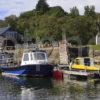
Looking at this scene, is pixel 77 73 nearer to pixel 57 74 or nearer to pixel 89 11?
pixel 57 74

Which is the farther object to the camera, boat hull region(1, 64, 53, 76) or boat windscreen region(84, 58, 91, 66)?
boat hull region(1, 64, 53, 76)

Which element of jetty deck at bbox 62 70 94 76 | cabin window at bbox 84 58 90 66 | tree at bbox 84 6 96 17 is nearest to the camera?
jetty deck at bbox 62 70 94 76

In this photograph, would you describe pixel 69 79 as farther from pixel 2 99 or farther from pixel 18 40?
pixel 18 40

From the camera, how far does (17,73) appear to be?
76.1 meters

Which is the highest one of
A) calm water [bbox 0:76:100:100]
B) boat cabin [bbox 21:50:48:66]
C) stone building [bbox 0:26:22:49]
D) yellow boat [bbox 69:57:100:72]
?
stone building [bbox 0:26:22:49]

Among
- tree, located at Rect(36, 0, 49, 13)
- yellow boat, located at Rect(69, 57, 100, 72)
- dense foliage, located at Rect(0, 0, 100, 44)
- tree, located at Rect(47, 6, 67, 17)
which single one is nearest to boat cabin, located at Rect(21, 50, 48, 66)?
yellow boat, located at Rect(69, 57, 100, 72)

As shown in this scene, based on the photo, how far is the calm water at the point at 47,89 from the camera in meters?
50.7

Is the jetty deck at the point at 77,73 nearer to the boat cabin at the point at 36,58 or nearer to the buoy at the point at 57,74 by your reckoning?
the buoy at the point at 57,74

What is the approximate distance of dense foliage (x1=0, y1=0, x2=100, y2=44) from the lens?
126m

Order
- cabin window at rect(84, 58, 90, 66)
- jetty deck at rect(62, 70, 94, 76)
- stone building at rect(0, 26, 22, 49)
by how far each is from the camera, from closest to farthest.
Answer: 1. jetty deck at rect(62, 70, 94, 76)
2. cabin window at rect(84, 58, 90, 66)
3. stone building at rect(0, 26, 22, 49)

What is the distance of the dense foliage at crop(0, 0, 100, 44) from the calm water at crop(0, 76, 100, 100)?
179ft

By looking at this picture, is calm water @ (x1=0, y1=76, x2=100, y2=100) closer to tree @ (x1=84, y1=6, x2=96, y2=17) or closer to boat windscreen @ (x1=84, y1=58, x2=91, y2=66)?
boat windscreen @ (x1=84, y1=58, x2=91, y2=66)

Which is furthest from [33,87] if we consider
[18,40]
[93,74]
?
[18,40]

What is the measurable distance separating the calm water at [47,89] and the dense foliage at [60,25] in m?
54.6
